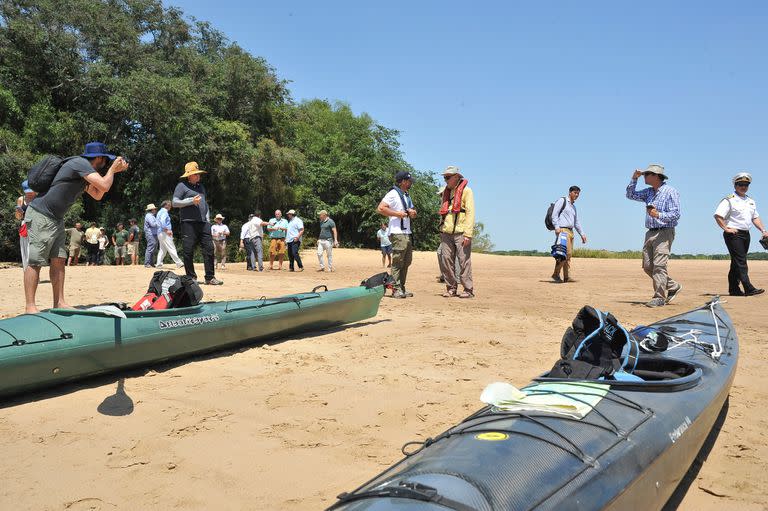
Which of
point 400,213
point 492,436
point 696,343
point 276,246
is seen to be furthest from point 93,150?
point 276,246

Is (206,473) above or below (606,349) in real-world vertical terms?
below

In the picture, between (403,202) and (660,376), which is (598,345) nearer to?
(660,376)

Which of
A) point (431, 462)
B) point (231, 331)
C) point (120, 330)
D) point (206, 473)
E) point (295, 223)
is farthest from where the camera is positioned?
point (295, 223)

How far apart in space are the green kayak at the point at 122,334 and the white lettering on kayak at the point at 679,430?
3921mm

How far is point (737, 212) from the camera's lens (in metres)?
9.78

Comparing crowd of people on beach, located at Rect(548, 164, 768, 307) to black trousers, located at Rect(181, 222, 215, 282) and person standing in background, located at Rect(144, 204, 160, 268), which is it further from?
person standing in background, located at Rect(144, 204, 160, 268)

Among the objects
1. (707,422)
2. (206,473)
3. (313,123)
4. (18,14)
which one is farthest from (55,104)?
(707,422)

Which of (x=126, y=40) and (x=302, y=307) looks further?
(x=126, y=40)

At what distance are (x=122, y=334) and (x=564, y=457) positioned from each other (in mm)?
3733

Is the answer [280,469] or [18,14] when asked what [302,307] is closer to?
[280,469]

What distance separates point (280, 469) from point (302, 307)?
3.26 meters

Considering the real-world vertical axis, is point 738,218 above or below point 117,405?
above

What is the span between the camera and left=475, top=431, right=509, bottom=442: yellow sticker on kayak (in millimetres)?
2463

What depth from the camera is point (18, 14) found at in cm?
2155
